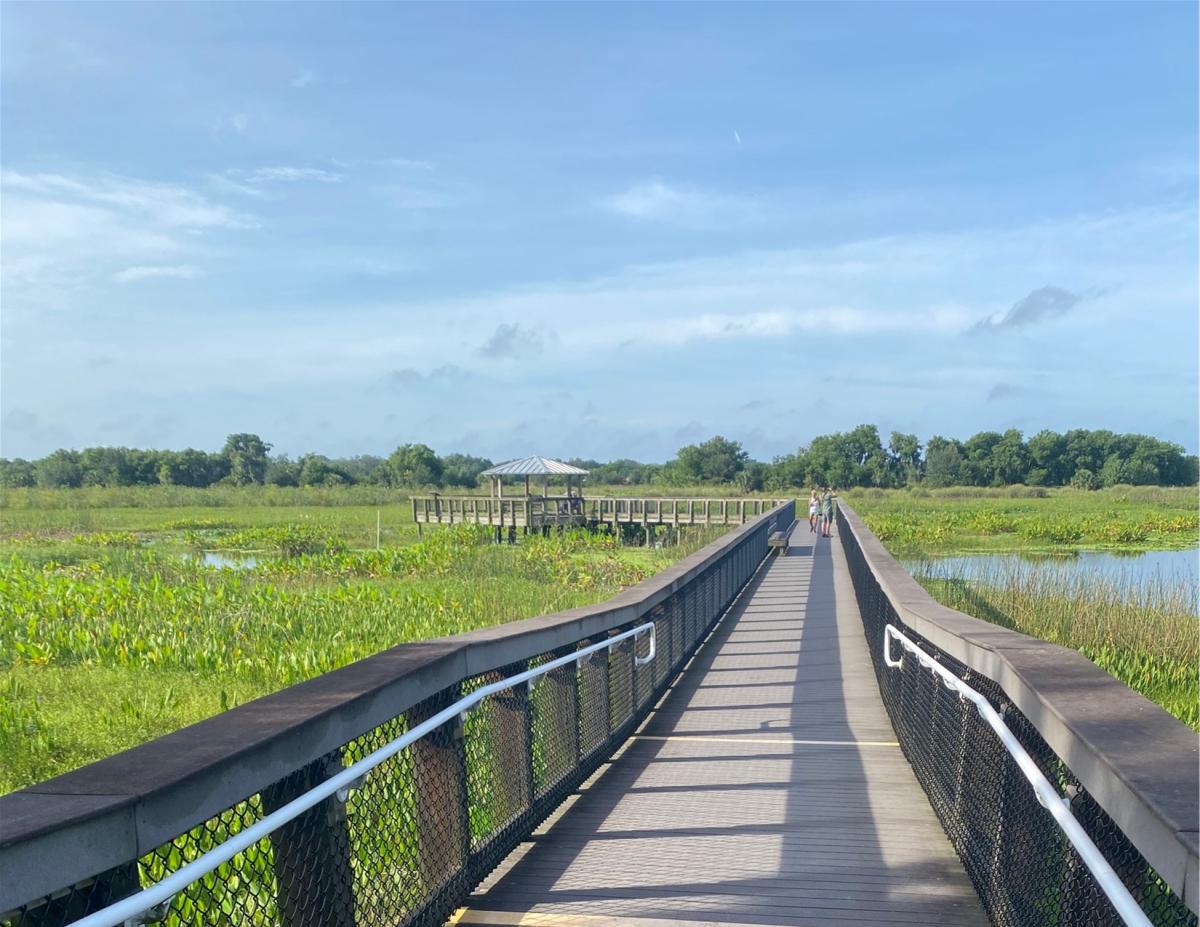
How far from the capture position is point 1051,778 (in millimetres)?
3393

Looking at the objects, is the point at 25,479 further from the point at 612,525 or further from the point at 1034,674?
the point at 1034,674

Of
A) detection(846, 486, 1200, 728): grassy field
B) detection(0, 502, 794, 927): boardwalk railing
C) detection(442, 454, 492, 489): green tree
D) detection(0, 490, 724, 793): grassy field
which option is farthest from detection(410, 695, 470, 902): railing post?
detection(442, 454, 492, 489): green tree

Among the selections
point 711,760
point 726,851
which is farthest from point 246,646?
point 726,851

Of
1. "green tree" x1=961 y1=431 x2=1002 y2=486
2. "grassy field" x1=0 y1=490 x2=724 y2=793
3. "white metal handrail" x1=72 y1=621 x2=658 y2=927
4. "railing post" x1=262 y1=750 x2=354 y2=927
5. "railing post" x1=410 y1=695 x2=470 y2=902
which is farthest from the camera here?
"green tree" x1=961 y1=431 x2=1002 y2=486

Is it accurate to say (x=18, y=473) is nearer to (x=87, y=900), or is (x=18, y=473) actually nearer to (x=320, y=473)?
(x=320, y=473)

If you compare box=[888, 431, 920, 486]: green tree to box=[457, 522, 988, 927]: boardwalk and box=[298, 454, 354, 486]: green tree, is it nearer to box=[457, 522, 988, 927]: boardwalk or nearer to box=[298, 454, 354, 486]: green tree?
box=[298, 454, 354, 486]: green tree

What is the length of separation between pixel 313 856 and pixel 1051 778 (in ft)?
7.73

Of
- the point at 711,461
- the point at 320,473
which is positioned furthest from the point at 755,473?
the point at 320,473

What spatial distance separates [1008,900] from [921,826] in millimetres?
1304

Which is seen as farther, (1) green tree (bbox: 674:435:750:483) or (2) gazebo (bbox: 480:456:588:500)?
(1) green tree (bbox: 674:435:750:483)

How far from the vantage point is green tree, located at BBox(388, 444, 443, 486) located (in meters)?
105

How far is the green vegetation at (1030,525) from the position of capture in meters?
35.0

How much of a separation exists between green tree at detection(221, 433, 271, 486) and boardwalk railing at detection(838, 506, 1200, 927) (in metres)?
96.5

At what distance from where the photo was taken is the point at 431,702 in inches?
136
